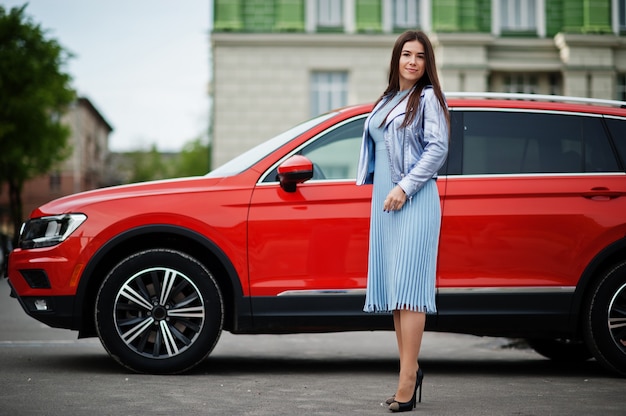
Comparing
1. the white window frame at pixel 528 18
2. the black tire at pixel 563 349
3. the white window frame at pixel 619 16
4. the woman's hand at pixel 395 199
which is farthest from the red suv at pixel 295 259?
the white window frame at pixel 619 16

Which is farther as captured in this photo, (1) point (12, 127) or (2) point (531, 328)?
(1) point (12, 127)

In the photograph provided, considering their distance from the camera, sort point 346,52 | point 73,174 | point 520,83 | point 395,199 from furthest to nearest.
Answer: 1. point 73,174
2. point 520,83
3. point 346,52
4. point 395,199

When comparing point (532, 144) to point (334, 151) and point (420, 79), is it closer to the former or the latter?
point (334, 151)

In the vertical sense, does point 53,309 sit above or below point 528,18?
below

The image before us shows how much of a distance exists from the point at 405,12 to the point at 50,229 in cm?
2558

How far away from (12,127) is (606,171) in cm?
2861

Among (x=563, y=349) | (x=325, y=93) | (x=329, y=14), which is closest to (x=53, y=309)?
(x=563, y=349)

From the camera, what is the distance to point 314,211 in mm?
6367

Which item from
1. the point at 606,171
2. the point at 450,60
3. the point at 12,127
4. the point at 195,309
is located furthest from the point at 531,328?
the point at 12,127

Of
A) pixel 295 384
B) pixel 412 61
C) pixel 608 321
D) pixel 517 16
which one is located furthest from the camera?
pixel 517 16

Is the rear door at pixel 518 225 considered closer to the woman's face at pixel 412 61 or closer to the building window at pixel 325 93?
the woman's face at pixel 412 61

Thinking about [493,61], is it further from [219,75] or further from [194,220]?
[194,220]

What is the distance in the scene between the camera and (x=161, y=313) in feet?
20.9

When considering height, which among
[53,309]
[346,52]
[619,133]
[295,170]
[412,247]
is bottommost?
[53,309]
